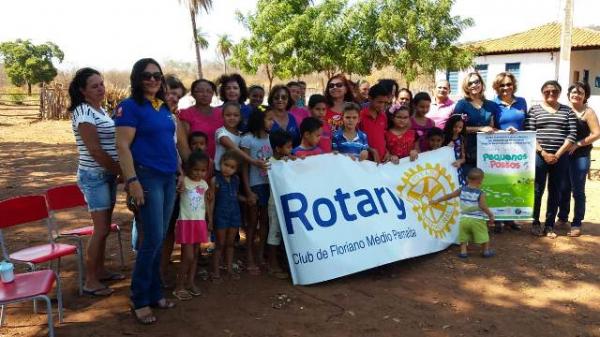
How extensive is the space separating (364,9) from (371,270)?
18.0 meters

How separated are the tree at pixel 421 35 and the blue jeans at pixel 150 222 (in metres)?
18.3

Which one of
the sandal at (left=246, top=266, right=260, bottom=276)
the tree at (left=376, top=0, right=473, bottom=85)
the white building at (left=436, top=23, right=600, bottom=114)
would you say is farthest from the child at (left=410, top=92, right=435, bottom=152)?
the white building at (left=436, top=23, right=600, bottom=114)

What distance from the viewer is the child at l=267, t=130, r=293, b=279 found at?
4412 millimetres

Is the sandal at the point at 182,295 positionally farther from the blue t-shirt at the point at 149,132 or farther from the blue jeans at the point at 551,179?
the blue jeans at the point at 551,179

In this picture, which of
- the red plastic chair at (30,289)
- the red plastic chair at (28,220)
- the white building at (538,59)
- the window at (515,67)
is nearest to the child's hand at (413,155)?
the red plastic chair at (28,220)

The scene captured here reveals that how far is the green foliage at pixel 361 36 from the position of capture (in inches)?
806

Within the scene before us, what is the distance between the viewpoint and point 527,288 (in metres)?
4.42

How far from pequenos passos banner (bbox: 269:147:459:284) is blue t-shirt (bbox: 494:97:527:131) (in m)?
1.05

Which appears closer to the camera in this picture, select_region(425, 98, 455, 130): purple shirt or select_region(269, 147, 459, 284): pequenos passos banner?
select_region(269, 147, 459, 284): pequenos passos banner

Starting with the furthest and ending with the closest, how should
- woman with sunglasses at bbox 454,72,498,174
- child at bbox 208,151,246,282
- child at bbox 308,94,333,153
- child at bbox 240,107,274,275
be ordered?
woman with sunglasses at bbox 454,72,498,174 < child at bbox 308,94,333,153 < child at bbox 240,107,274,275 < child at bbox 208,151,246,282

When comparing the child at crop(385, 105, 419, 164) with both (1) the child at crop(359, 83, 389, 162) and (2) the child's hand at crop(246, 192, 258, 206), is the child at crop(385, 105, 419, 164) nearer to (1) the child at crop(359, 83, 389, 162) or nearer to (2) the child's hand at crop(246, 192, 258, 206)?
(1) the child at crop(359, 83, 389, 162)

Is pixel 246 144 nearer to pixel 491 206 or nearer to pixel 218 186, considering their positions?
pixel 218 186

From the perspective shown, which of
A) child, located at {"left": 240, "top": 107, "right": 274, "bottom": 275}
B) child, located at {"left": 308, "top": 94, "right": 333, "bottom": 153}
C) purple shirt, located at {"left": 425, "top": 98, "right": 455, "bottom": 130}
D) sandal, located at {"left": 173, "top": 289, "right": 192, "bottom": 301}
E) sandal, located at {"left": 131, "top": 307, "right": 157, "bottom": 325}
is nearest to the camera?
sandal, located at {"left": 131, "top": 307, "right": 157, "bottom": 325}

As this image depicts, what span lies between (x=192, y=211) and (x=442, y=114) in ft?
10.9
